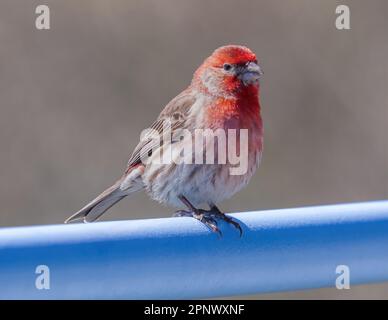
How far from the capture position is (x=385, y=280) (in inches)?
114

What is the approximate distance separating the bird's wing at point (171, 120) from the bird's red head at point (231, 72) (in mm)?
159

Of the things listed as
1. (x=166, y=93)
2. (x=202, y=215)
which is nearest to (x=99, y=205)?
(x=202, y=215)

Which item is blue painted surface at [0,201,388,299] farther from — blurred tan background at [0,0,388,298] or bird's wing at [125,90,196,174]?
blurred tan background at [0,0,388,298]

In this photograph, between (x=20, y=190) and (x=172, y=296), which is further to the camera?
(x=20, y=190)

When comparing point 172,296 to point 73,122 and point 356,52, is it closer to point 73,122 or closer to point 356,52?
point 73,122

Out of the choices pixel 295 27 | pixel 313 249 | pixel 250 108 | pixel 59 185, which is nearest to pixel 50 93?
pixel 59 185

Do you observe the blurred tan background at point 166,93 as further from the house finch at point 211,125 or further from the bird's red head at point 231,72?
the bird's red head at point 231,72

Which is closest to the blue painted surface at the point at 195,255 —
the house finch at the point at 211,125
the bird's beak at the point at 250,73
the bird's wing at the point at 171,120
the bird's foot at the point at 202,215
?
the bird's foot at the point at 202,215

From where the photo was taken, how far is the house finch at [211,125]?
4621mm

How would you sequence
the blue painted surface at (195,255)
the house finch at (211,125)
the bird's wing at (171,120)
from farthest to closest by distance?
the bird's wing at (171,120) → the house finch at (211,125) → the blue painted surface at (195,255)

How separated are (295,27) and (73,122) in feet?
7.91

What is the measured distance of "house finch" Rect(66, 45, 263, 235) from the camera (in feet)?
15.2
